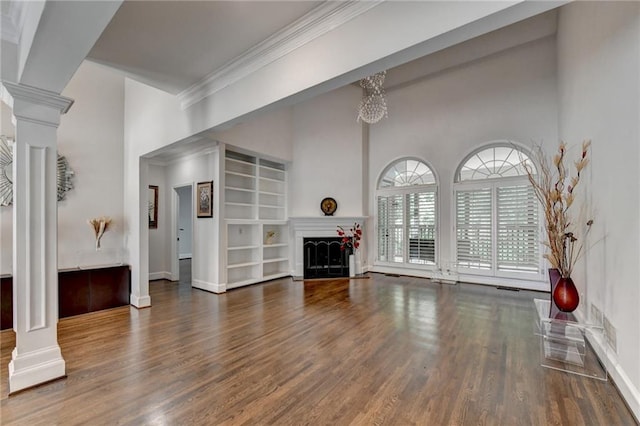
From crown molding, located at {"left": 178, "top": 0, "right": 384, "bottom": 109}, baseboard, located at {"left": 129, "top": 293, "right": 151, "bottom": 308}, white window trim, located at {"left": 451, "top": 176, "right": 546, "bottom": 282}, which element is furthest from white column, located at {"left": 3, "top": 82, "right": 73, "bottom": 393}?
white window trim, located at {"left": 451, "top": 176, "right": 546, "bottom": 282}

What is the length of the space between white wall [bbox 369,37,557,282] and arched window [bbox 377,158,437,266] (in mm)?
194

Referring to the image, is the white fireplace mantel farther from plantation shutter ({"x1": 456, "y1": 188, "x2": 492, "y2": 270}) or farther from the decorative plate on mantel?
plantation shutter ({"x1": 456, "y1": 188, "x2": 492, "y2": 270})

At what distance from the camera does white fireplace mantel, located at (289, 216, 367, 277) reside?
6.59m

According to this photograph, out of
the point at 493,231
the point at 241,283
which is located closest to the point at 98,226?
the point at 241,283

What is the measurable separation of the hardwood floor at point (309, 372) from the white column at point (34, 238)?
0.21 m

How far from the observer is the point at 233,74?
308 cm

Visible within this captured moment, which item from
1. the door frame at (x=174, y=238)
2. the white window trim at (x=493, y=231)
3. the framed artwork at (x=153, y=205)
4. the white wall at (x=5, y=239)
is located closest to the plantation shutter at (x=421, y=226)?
the white window trim at (x=493, y=231)

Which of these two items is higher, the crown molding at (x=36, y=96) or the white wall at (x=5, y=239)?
the crown molding at (x=36, y=96)

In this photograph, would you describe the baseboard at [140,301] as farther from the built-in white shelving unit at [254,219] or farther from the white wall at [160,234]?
the white wall at [160,234]

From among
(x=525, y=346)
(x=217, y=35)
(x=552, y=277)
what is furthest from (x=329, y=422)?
(x=552, y=277)

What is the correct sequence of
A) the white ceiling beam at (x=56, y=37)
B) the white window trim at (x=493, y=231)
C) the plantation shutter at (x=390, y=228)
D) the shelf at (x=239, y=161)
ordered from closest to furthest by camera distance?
the white ceiling beam at (x=56, y=37)
the white window trim at (x=493, y=231)
the shelf at (x=239, y=161)
the plantation shutter at (x=390, y=228)

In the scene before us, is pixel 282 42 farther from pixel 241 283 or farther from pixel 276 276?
pixel 276 276

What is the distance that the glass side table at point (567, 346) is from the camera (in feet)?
8.34

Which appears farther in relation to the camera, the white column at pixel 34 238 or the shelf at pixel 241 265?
the shelf at pixel 241 265
